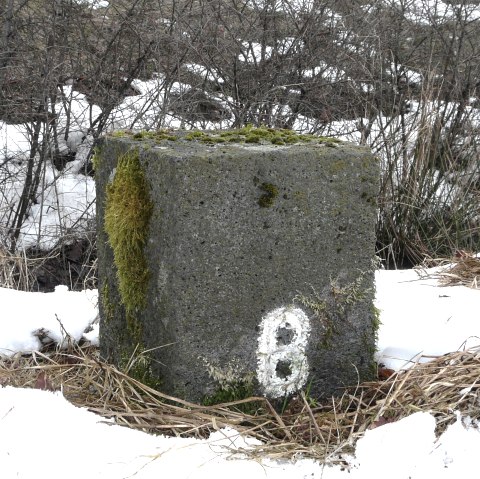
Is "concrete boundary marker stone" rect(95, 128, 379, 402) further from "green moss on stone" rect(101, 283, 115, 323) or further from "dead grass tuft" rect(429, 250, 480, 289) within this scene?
"dead grass tuft" rect(429, 250, 480, 289)

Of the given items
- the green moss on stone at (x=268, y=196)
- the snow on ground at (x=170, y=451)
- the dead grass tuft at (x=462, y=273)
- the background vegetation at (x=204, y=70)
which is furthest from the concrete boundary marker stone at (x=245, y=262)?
the background vegetation at (x=204, y=70)

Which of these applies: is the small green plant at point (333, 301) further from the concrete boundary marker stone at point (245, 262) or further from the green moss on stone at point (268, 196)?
the green moss on stone at point (268, 196)

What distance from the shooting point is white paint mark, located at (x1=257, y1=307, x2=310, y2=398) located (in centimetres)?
218

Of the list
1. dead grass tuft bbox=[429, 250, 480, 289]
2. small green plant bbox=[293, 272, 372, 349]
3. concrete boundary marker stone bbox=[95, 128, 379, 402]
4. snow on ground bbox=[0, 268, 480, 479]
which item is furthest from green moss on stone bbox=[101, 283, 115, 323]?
dead grass tuft bbox=[429, 250, 480, 289]

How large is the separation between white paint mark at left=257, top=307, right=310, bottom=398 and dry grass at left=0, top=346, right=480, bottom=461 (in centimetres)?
6

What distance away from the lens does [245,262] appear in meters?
2.12

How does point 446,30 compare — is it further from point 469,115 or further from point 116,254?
point 116,254

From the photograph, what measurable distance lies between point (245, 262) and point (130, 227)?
384mm

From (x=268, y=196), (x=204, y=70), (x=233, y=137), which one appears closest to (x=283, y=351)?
(x=268, y=196)

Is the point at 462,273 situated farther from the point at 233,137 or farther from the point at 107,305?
the point at 107,305

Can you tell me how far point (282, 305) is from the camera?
218cm

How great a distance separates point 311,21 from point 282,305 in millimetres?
4560

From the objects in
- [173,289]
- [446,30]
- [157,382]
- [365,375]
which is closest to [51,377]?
[157,382]

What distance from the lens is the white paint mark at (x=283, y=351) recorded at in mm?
2182
